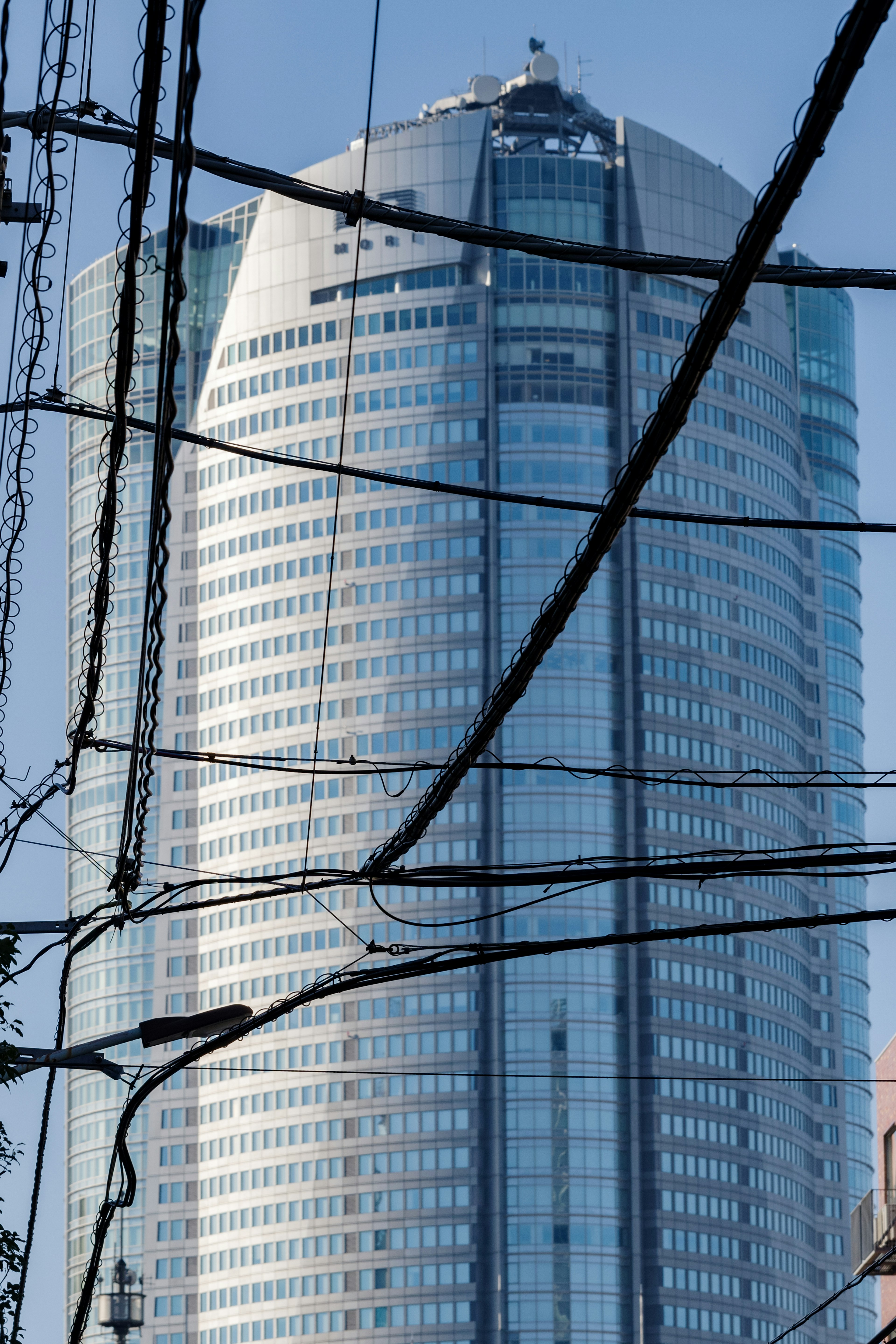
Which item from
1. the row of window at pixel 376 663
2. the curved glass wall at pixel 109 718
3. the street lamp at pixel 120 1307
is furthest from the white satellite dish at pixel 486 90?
the street lamp at pixel 120 1307

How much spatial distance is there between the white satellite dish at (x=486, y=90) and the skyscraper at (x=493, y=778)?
22cm

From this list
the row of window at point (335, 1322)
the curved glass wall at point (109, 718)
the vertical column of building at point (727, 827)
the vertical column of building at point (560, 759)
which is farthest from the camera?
the curved glass wall at point (109, 718)

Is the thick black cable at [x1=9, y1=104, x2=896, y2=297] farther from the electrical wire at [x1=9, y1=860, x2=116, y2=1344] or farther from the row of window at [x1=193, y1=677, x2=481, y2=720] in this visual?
the row of window at [x1=193, y1=677, x2=481, y2=720]

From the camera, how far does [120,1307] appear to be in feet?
210

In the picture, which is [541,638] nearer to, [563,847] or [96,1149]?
[563,847]

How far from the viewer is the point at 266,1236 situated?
16500cm

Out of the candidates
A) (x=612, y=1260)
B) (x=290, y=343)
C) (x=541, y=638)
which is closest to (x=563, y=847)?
(x=612, y=1260)

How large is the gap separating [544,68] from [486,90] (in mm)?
4966

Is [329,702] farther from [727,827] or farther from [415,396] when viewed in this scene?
[727,827]

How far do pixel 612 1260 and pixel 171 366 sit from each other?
15340 cm

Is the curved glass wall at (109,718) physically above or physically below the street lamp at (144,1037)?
above

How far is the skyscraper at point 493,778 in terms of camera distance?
16138 centimetres

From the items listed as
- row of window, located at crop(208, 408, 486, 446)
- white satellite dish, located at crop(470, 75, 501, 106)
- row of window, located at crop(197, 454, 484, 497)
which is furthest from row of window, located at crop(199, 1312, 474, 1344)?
white satellite dish, located at crop(470, 75, 501, 106)

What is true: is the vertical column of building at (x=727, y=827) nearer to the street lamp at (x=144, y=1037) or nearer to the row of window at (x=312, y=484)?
the row of window at (x=312, y=484)
